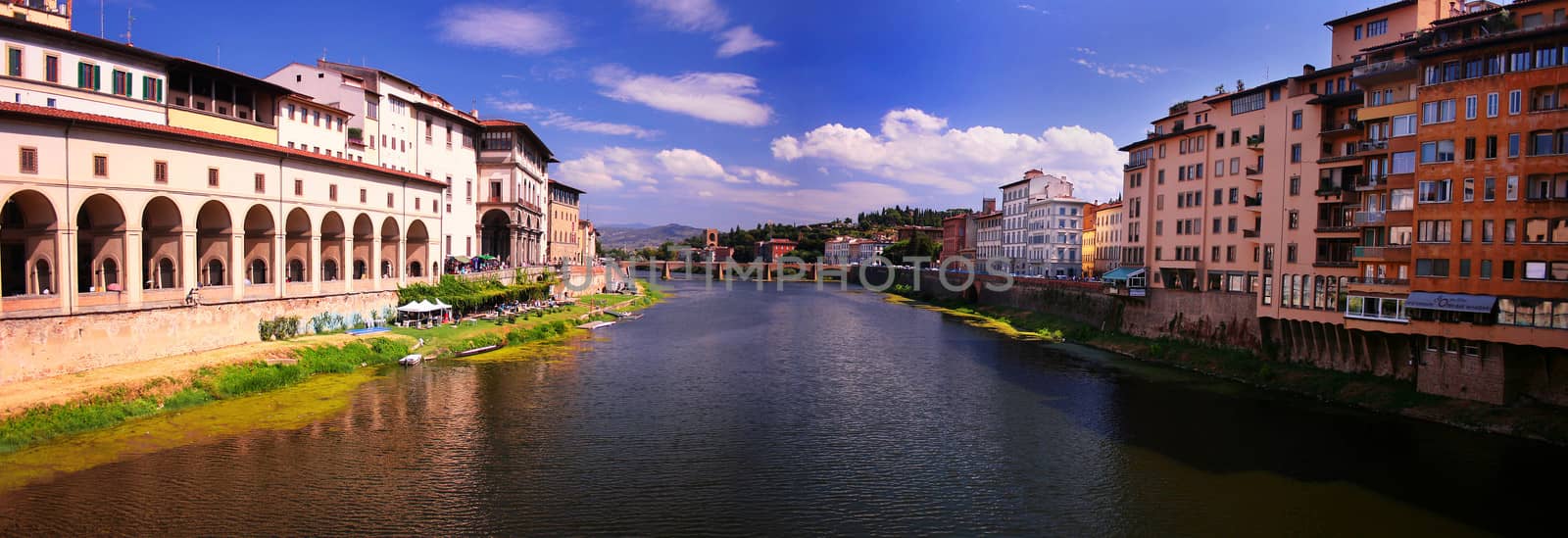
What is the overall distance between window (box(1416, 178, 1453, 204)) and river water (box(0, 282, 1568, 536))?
301 inches

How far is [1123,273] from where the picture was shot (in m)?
50.3

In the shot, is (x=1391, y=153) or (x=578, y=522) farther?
(x=1391, y=153)

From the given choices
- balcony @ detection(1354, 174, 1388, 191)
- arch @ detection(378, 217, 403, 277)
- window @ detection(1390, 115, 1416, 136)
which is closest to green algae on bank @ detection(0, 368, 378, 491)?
arch @ detection(378, 217, 403, 277)

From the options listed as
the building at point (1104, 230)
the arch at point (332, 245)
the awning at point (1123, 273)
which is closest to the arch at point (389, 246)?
the arch at point (332, 245)

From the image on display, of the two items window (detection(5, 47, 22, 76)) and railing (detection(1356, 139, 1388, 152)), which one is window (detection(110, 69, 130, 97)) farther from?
railing (detection(1356, 139, 1388, 152))

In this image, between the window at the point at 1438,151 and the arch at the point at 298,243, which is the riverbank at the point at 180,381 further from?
the window at the point at 1438,151

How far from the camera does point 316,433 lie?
23594mm

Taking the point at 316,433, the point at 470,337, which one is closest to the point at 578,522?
the point at 316,433

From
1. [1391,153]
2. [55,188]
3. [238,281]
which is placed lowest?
[238,281]

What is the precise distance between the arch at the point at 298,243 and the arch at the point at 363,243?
2.88 metres

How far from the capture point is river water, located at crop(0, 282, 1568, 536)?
18000 mm

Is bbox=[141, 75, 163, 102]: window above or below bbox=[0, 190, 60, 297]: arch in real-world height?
above

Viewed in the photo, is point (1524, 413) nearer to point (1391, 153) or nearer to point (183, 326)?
point (1391, 153)

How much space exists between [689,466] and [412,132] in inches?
1752
